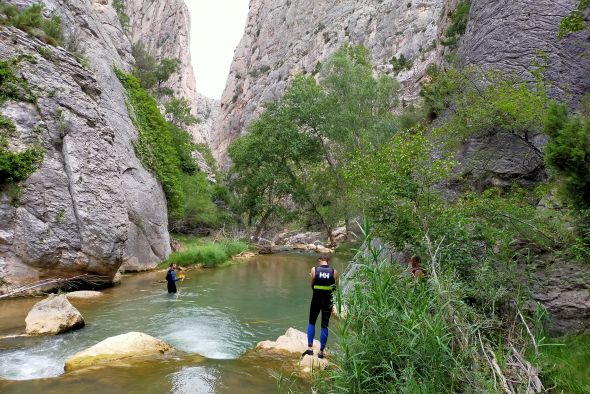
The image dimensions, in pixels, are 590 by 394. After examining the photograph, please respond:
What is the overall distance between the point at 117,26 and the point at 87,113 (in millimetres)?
23291

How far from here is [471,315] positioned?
5.45m

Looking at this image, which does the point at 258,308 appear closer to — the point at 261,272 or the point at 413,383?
the point at 261,272

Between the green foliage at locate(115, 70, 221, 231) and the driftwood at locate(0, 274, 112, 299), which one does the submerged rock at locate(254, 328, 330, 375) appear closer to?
the driftwood at locate(0, 274, 112, 299)

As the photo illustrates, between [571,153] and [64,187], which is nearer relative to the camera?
[571,153]

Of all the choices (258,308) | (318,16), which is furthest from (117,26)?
(318,16)

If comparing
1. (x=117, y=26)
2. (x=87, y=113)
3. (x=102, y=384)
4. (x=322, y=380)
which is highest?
(x=117, y=26)

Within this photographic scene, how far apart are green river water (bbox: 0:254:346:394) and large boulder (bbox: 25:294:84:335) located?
271 mm

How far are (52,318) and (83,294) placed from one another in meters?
4.29

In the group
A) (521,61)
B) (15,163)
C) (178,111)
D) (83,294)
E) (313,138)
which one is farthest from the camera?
(178,111)

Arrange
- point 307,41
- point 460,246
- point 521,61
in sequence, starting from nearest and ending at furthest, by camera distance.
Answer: point 460,246 < point 521,61 < point 307,41

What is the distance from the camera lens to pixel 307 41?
244 ft

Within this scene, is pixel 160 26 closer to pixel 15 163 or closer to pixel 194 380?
pixel 15 163

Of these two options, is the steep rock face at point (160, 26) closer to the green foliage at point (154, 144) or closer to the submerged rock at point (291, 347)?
the green foliage at point (154, 144)

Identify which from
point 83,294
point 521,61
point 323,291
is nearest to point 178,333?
point 323,291
